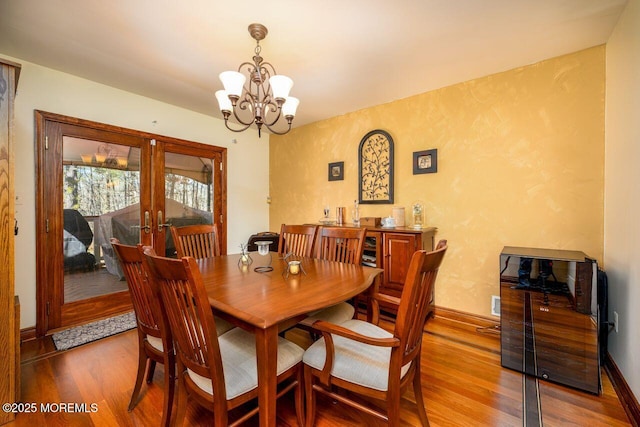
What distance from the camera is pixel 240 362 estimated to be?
129 centimetres

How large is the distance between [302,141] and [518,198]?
2872 mm

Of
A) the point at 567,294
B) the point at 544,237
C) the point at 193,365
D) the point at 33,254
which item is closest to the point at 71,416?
the point at 193,365

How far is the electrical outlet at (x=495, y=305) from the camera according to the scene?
260 centimetres

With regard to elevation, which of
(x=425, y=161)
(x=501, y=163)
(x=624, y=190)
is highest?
(x=425, y=161)

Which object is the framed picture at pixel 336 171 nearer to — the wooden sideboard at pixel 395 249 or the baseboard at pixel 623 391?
the wooden sideboard at pixel 395 249

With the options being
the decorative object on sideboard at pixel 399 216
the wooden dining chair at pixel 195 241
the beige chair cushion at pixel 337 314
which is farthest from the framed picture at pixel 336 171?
the beige chair cushion at pixel 337 314

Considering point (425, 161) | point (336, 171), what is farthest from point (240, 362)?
point (336, 171)

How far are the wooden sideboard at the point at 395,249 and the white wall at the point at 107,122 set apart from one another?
2241 millimetres

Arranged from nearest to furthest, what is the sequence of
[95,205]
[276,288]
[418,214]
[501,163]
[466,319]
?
[276,288] → [501,163] → [466,319] → [95,205] → [418,214]

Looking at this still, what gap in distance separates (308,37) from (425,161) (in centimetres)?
176

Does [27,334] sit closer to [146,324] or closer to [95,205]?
[95,205]

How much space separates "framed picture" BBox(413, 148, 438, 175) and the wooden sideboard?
0.66 meters

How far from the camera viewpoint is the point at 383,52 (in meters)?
2.23

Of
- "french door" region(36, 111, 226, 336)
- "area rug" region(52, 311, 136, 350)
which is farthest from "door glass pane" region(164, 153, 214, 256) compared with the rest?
"area rug" region(52, 311, 136, 350)
